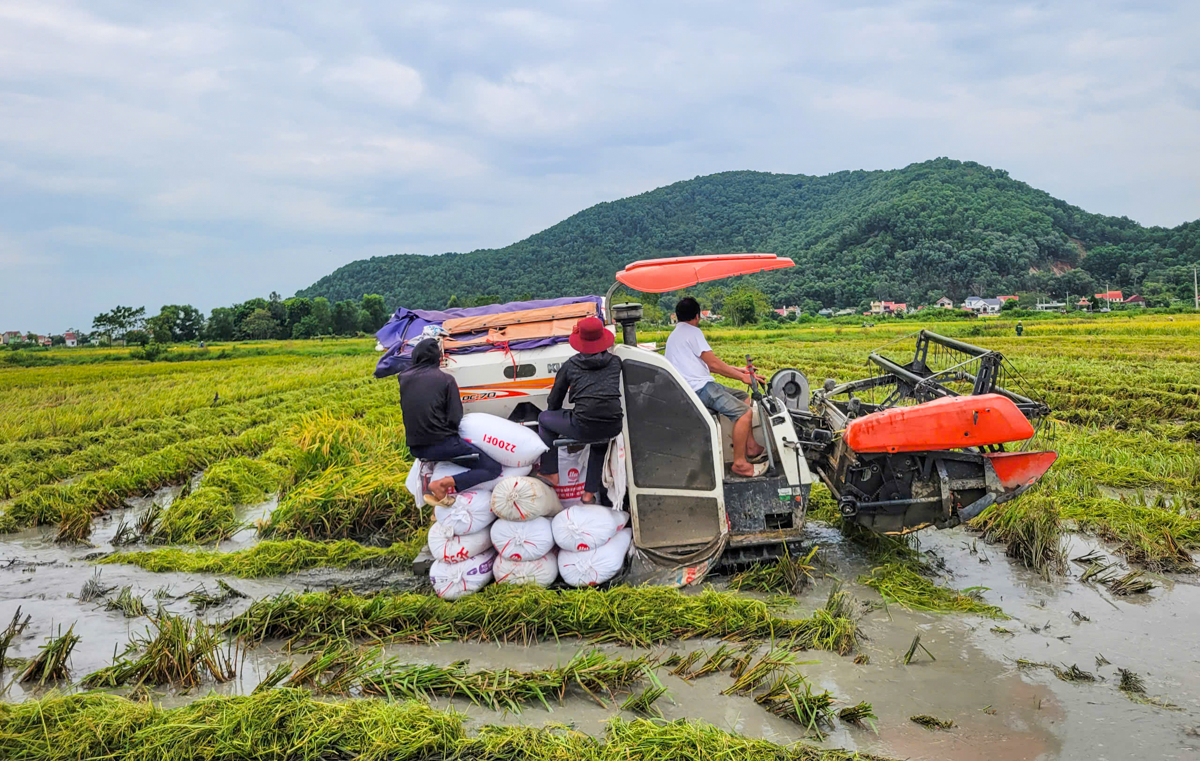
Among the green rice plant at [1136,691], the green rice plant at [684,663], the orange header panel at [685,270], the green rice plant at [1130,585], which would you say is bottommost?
the green rice plant at [1130,585]

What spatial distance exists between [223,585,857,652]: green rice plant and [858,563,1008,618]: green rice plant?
654 mm

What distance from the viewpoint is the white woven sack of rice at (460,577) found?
520 cm

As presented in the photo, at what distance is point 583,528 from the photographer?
512 cm

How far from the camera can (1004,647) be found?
4375mm

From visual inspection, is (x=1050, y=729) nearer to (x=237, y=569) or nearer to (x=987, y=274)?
(x=237, y=569)

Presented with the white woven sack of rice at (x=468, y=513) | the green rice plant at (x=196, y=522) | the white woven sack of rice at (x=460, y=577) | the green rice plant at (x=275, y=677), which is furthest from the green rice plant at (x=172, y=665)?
the green rice plant at (x=196, y=522)

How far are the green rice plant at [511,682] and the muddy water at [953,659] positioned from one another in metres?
0.09

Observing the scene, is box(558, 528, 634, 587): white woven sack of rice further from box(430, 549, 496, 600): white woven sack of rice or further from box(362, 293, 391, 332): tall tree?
box(362, 293, 391, 332): tall tree

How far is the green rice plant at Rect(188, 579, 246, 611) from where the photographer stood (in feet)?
17.6

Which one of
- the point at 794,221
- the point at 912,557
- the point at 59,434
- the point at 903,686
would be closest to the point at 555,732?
the point at 903,686

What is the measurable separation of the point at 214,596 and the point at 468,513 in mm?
2081

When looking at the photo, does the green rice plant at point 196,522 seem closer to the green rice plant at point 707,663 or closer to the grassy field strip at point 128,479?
the grassy field strip at point 128,479

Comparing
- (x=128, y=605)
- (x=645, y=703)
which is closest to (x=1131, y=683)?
(x=645, y=703)

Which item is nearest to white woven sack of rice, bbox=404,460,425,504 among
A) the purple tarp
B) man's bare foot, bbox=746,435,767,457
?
the purple tarp
